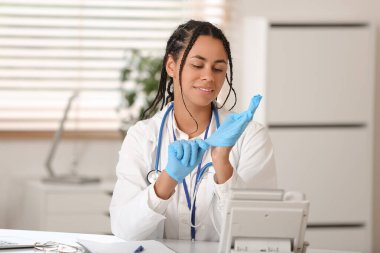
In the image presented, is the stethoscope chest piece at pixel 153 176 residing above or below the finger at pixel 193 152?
below

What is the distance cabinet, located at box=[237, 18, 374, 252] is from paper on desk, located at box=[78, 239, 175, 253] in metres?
2.47

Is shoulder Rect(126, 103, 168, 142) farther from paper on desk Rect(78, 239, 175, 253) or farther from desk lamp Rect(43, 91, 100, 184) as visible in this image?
desk lamp Rect(43, 91, 100, 184)

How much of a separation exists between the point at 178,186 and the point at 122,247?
44 centimetres

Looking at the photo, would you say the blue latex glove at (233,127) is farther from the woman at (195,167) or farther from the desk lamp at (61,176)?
the desk lamp at (61,176)

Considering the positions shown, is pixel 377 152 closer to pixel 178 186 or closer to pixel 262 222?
pixel 178 186

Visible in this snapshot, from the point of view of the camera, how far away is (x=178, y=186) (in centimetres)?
271

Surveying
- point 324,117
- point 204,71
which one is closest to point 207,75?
point 204,71

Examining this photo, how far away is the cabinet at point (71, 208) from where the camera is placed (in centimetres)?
449

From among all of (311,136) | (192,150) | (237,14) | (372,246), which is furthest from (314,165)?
(192,150)

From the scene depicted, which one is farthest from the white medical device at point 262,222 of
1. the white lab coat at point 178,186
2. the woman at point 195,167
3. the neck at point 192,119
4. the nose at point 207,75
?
the neck at point 192,119

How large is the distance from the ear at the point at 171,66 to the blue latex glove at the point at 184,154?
469 mm

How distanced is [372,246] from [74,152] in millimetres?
1851

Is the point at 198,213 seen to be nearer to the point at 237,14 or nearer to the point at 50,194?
the point at 50,194

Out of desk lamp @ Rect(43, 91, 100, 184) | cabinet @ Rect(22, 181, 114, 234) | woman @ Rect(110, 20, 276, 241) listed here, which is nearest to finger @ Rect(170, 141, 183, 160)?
woman @ Rect(110, 20, 276, 241)
